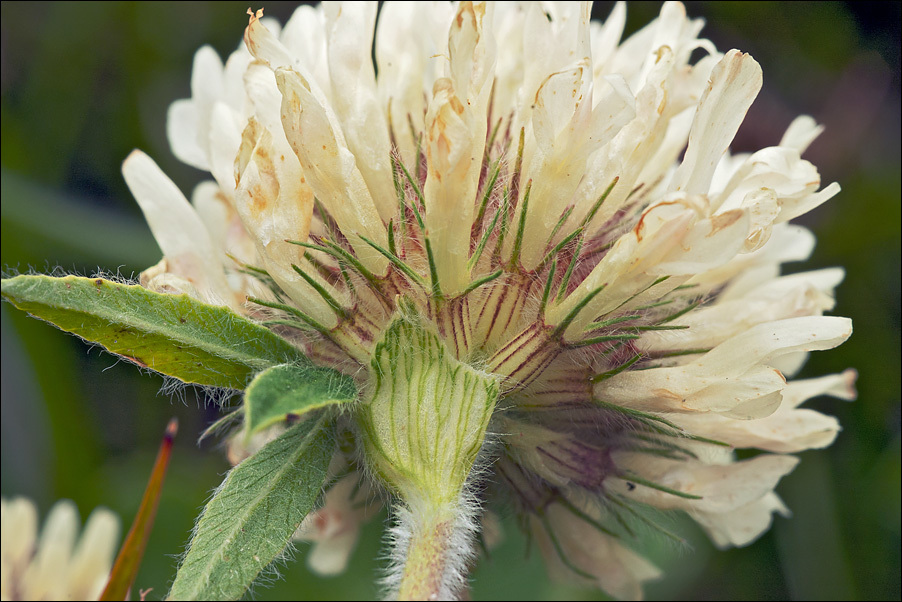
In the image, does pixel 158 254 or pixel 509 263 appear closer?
pixel 509 263

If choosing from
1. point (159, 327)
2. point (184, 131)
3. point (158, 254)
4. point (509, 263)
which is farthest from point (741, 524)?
point (158, 254)

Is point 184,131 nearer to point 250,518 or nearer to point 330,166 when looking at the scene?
point 330,166

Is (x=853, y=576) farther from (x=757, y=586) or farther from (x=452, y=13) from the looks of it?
(x=452, y=13)

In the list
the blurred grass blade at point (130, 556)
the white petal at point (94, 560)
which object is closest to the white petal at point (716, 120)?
the blurred grass blade at point (130, 556)

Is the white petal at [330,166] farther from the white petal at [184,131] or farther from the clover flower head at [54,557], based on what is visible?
the clover flower head at [54,557]

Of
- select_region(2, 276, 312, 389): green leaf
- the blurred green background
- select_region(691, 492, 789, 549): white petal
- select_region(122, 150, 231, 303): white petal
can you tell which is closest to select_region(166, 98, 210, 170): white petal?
select_region(122, 150, 231, 303): white petal

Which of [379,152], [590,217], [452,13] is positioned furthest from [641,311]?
[452,13]

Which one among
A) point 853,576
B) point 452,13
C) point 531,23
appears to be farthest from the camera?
point 853,576
